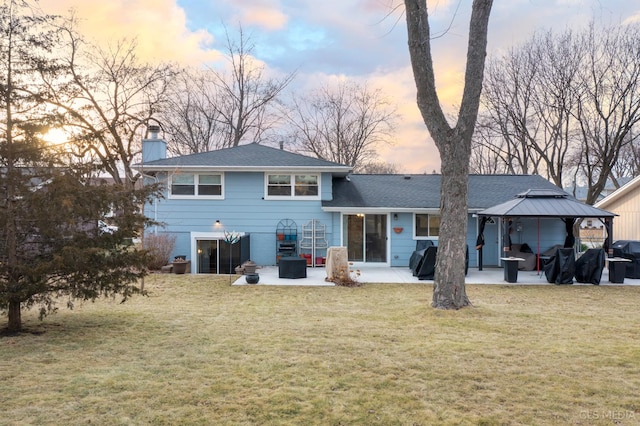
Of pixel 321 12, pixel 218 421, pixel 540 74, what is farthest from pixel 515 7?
pixel 540 74

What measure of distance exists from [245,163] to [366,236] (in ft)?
16.0

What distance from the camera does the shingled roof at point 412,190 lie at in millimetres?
13930

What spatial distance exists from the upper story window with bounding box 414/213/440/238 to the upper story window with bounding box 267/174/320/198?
11.9 feet

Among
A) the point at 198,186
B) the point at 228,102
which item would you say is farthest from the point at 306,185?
the point at 228,102

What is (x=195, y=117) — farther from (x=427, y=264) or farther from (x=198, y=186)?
(x=427, y=264)

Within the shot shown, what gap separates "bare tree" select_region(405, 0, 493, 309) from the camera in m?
7.39

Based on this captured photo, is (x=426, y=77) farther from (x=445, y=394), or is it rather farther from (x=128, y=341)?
(x=128, y=341)

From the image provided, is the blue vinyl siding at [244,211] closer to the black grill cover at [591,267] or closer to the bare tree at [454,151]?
the bare tree at [454,151]

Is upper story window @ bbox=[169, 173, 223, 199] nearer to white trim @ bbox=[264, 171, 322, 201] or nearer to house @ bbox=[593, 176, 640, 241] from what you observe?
white trim @ bbox=[264, 171, 322, 201]

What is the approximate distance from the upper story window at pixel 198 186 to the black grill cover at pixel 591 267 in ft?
36.7

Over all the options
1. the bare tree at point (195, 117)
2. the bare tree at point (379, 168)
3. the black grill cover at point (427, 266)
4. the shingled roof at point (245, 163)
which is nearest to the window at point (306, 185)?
the shingled roof at point (245, 163)

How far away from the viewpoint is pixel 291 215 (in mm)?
13922

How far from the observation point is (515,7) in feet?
30.3

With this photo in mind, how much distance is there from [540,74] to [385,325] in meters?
19.7
